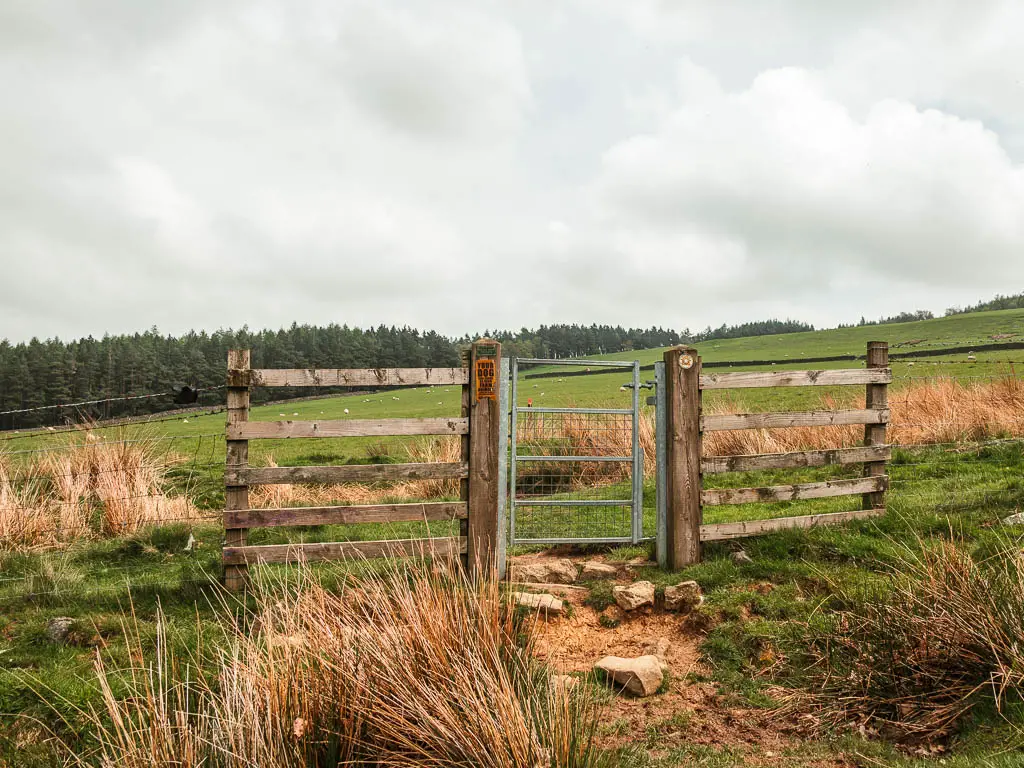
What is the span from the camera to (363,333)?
3563 inches

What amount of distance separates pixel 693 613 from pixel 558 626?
44.1 inches

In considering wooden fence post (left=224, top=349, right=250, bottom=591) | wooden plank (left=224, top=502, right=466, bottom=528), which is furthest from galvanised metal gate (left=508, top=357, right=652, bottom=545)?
wooden fence post (left=224, top=349, right=250, bottom=591)

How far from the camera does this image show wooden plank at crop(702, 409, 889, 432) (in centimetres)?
683

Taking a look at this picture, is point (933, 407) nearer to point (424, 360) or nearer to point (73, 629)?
point (73, 629)

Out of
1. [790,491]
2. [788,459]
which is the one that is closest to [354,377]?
[788,459]

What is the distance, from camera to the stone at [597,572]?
21.8 ft

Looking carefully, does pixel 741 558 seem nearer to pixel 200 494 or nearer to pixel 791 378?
pixel 791 378

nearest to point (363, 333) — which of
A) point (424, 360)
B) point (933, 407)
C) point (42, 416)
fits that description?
point (424, 360)

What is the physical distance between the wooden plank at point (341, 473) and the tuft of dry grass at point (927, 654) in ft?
11.1

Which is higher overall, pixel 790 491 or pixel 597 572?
pixel 790 491

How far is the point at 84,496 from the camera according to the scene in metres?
9.52

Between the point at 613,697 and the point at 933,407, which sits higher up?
the point at 933,407

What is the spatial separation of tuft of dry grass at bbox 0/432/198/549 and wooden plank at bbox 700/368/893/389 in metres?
7.33

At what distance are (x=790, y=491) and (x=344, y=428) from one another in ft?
15.1
